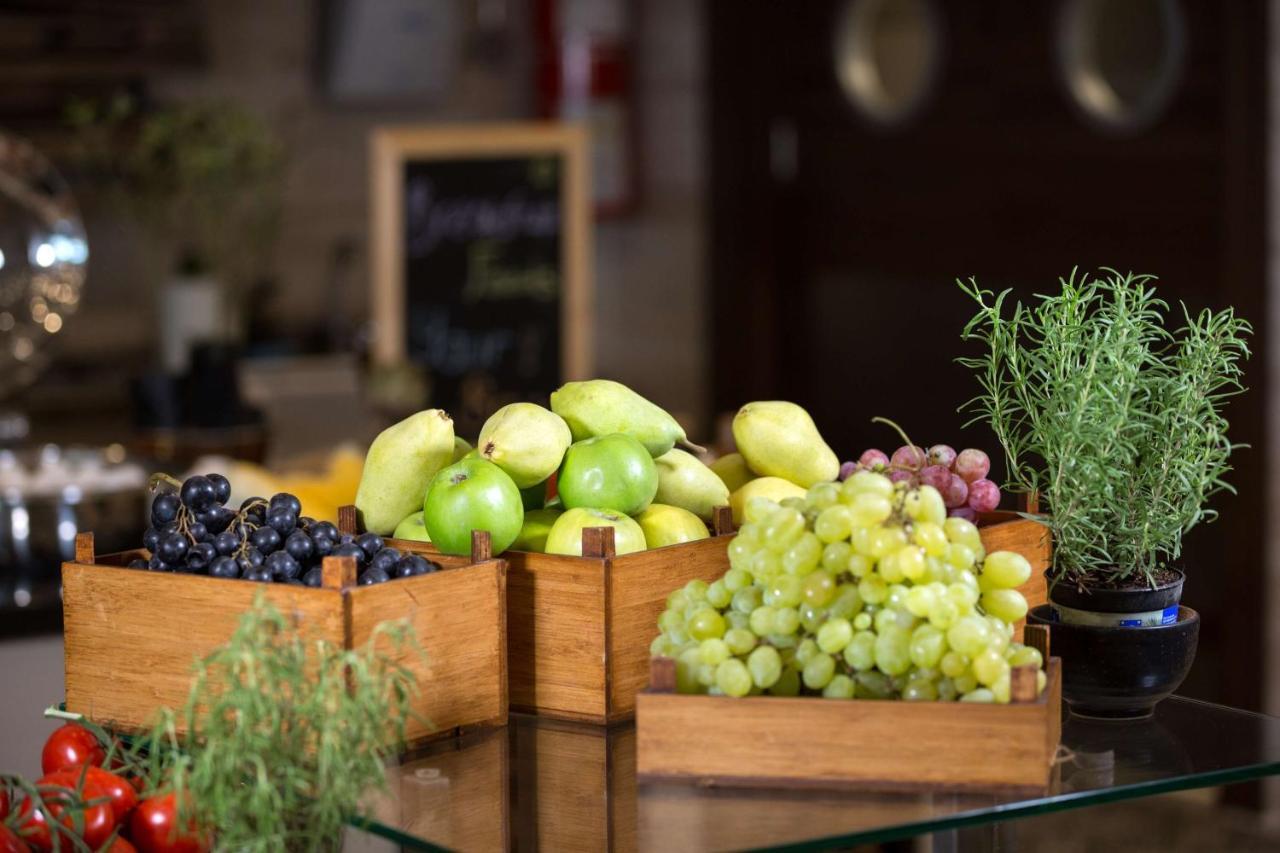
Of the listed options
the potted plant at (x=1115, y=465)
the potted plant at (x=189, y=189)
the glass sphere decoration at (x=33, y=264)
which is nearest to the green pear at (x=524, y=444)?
the potted plant at (x=1115, y=465)

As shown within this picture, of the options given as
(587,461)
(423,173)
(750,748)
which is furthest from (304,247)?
(750,748)

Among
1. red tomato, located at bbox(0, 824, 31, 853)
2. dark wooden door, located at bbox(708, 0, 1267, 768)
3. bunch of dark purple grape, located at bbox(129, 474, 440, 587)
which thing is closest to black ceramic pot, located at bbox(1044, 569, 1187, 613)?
bunch of dark purple grape, located at bbox(129, 474, 440, 587)

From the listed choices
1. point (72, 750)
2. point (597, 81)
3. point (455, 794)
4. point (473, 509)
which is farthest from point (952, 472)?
point (597, 81)

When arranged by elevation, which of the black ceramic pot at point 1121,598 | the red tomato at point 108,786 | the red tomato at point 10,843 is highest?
the black ceramic pot at point 1121,598

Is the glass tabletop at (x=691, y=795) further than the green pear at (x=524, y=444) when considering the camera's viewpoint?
No

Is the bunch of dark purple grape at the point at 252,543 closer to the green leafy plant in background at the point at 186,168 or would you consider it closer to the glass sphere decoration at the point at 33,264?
the glass sphere decoration at the point at 33,264

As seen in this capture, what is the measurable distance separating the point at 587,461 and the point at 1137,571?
0.46 m

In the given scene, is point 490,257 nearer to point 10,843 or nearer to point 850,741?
point 10,843

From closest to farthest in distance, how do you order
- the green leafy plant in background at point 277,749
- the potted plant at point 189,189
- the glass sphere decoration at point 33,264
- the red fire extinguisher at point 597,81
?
the green leafy plant in background at point 277,749 → the glass sphere decoration at point 33,264 → the potted plant at point 189,189 → the red fire extinguisher at point 597,81

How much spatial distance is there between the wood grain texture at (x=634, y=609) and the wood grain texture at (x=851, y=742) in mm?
161

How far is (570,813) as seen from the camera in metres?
1.21

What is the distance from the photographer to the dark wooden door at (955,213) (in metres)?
3.80

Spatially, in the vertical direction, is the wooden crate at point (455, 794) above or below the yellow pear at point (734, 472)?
below

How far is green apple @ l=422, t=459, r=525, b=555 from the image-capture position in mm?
1378
